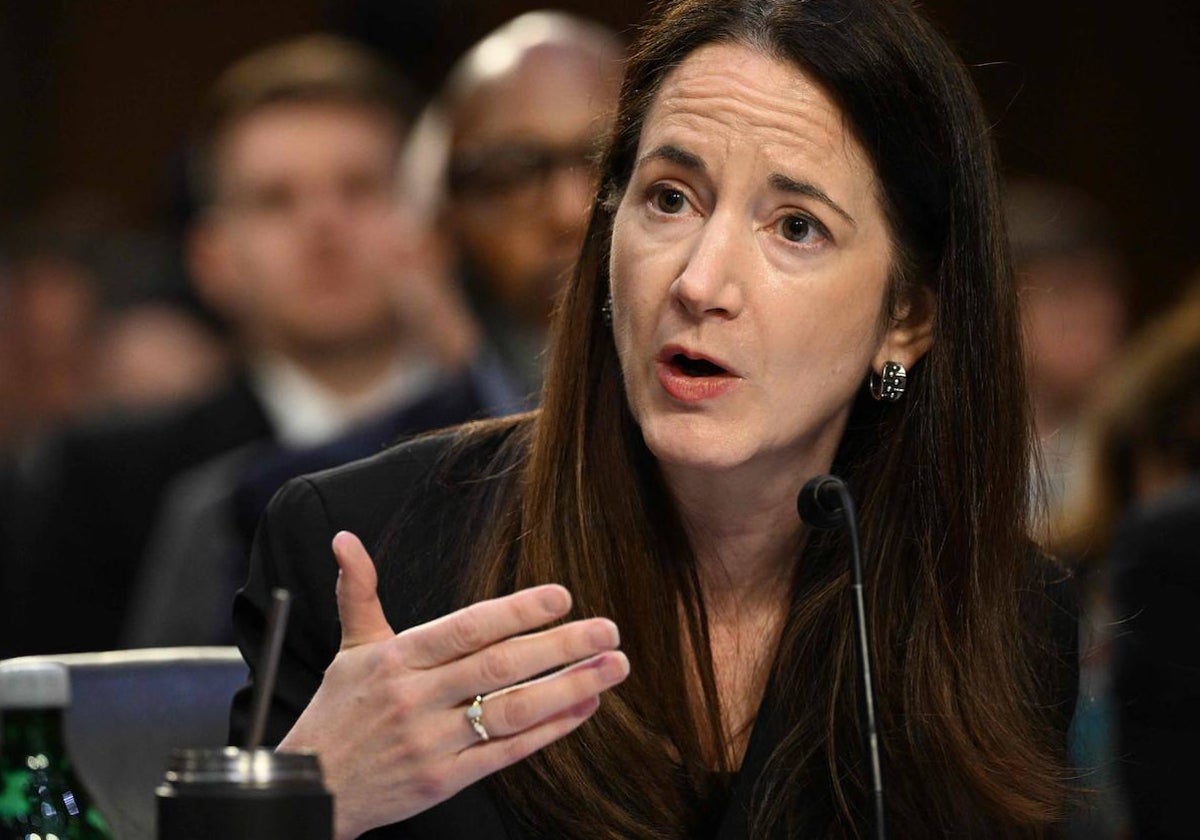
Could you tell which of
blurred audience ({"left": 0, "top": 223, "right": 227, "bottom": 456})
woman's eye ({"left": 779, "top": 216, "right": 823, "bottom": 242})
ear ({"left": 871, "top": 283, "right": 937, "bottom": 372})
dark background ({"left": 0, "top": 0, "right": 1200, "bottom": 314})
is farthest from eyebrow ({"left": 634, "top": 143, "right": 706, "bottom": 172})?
dark background ({"left": 0, "top": 0, "right": 1200, "bottom": 314})

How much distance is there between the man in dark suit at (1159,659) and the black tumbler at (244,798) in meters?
1.69

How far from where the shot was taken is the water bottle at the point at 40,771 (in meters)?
1.73

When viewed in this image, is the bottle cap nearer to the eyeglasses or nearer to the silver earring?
the silver earring

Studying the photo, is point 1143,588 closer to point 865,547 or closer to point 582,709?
point 865,547

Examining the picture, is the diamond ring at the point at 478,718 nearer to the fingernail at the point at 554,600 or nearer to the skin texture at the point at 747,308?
the fingernail at the point at 554,600

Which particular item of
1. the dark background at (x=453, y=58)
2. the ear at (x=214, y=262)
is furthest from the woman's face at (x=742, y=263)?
the dark background at (x=453, y=58)

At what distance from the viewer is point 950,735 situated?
2510 mm

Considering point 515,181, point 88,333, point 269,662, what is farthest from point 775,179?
point 88,333

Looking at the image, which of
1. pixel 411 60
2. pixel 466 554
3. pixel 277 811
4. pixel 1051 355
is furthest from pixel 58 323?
pixel 277 811

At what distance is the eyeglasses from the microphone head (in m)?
1.86

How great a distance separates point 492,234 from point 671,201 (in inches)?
62.2

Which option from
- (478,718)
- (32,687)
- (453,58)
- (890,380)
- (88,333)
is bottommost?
(478,718)

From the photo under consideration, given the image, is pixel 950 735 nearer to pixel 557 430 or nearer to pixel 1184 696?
pixel 557 430

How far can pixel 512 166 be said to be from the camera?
4.09 m
